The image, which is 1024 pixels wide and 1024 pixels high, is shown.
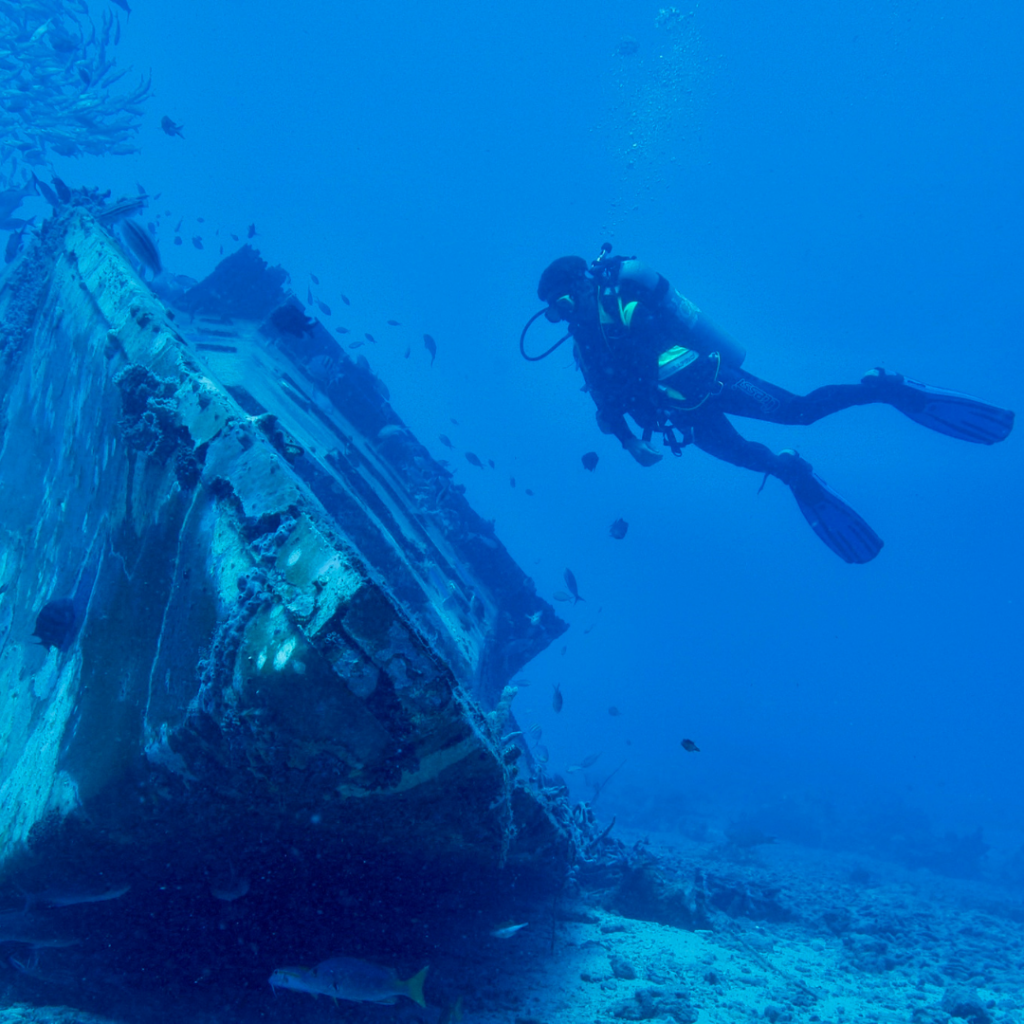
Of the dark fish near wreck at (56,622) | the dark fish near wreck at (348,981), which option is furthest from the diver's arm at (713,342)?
the dark fish near wreck at (348,981)

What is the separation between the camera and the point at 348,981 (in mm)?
2553

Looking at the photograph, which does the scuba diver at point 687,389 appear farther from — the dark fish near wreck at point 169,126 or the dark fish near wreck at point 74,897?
the dark fish near wreck at point 169,126

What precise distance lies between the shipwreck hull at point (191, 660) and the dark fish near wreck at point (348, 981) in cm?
40

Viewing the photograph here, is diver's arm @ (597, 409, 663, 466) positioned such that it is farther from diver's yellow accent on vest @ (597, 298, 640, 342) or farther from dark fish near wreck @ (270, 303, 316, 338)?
dark fish near wreck @ (270, 303, 316, 338)

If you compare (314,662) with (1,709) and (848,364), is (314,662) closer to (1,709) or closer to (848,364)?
(1,709)

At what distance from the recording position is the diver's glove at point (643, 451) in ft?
24.3

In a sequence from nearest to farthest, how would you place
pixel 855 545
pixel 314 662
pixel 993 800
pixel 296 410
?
pixel 314 662, pixel 296 410, pixel 855 545, pixel 993 800

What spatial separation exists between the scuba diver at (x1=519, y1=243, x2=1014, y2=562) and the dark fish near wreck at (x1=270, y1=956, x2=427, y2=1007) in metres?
5.78

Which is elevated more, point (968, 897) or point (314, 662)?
point (968, 897)

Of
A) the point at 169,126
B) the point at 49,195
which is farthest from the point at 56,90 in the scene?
the point at 49,195

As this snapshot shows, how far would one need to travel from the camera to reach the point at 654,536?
4094 inches

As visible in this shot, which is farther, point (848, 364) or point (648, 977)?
point (848, 364)

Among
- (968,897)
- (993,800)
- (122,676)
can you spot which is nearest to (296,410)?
(122,676)

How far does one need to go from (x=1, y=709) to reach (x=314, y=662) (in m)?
2.90
